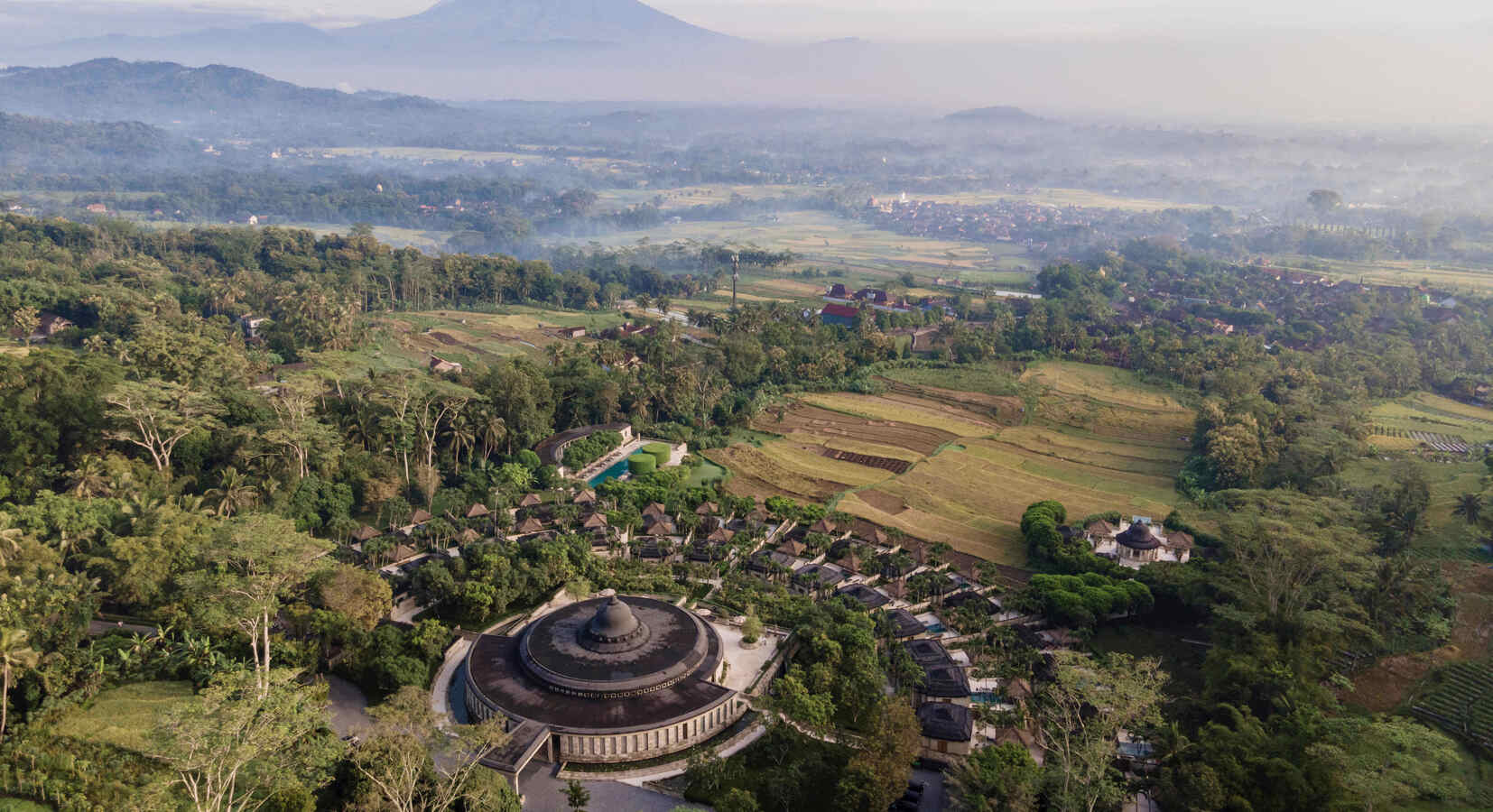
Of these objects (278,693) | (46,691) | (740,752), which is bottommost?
(740,752)

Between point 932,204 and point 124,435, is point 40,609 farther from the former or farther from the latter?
point 932,204

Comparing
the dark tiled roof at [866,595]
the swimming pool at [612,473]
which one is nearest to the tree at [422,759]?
the dark tiled roof at [866,595]

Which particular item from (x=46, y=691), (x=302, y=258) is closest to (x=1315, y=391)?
(x=46, y=691)

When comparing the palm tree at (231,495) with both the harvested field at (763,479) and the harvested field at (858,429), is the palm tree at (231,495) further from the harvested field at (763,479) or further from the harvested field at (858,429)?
the harvested field at (858,429)

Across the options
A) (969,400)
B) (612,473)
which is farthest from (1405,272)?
(612,473)

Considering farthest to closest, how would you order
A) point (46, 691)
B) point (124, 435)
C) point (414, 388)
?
point (414, 388) < point (124, 435) < point (46, 691)

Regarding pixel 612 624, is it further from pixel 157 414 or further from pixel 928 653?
pixel 157 414
